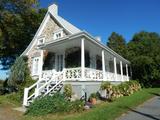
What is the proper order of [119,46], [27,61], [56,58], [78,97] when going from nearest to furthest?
[78,97], [56,58], [27,61], [119,46]

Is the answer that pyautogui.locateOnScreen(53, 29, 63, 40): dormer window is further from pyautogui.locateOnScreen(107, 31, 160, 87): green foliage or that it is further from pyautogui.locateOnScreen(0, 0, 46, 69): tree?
pyautogui.locateOnScreen(107, 31, 160, 87): green foliage

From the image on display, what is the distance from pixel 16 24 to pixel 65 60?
1446cm

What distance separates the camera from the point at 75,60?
1872 cm

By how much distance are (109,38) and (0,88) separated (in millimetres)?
26376

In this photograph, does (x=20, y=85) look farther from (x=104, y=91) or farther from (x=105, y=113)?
(x=105, y=113)

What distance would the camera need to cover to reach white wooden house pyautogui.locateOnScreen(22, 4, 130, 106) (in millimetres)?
14195

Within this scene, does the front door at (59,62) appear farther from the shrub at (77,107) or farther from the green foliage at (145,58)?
the green foliage at (145,58)

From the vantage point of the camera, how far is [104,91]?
15.1 m

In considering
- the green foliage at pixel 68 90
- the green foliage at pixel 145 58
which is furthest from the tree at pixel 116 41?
the green foliage at pixel 68 90

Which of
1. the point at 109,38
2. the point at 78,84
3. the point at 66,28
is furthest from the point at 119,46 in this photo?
the point at 78,84

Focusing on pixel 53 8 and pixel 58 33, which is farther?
pixel 53 8

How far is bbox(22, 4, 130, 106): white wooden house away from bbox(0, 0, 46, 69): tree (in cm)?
444

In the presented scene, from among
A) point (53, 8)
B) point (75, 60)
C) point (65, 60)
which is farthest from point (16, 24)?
point (75, 60)

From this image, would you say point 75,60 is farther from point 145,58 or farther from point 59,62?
point 145,58
